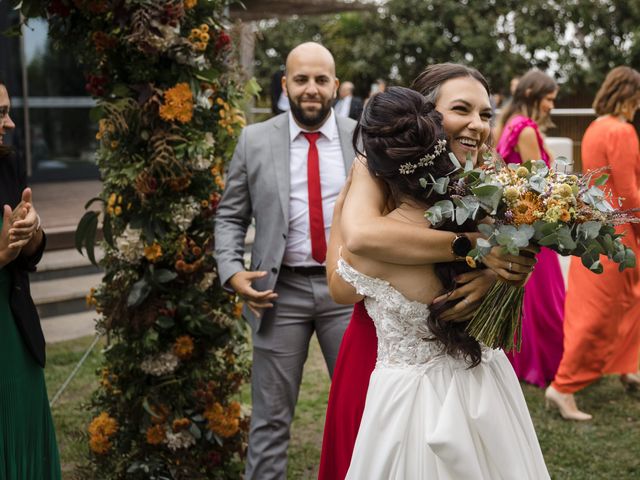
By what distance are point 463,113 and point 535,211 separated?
0.58 metres

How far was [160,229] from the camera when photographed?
13.8 feet

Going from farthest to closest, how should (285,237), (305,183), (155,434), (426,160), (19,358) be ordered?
1. (155,434)
2. (305,183)
3. (285,237)
4. (19,358)
5. (426,160)

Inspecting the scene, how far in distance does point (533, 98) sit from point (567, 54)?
44.4 feet

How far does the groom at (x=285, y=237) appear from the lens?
408 centimetres

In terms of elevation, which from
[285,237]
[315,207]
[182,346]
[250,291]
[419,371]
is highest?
[315,207]

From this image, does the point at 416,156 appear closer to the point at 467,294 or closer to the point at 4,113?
the point at 467,294

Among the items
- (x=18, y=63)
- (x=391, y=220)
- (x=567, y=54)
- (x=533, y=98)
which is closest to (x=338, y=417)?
(x=391, y=220)

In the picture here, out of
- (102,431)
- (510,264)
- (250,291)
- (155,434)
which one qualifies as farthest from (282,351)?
(510,264)

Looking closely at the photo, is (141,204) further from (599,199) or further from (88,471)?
(599,199)

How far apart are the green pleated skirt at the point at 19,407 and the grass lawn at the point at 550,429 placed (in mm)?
833

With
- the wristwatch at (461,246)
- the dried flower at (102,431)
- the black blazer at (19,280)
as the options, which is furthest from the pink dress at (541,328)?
the wristwatch at (461,246)

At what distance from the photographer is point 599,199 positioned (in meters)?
2.44

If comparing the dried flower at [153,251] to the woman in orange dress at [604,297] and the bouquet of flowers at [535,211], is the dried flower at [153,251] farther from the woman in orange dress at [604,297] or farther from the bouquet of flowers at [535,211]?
the woman in orange dress at [604,297]

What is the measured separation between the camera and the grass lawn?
5.11 metres
